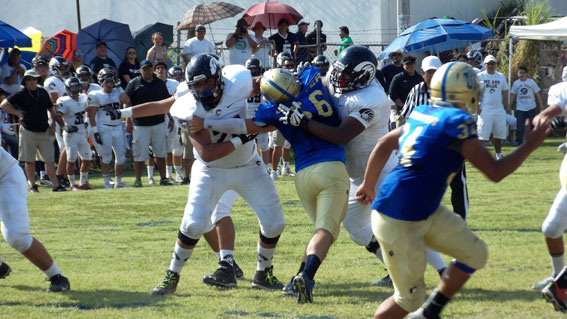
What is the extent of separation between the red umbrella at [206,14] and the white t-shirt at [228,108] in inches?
452

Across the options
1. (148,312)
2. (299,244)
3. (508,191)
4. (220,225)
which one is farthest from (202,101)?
(508,191)

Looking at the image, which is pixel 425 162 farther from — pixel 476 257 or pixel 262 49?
pixel 262 49

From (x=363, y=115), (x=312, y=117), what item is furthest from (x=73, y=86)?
(x=363, y=115)

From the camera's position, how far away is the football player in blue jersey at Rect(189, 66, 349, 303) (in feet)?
18.0

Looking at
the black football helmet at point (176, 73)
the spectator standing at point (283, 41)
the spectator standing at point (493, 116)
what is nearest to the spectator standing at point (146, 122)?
the black football helmet at point (176, 73)

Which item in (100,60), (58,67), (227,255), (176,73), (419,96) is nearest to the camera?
(227,255)

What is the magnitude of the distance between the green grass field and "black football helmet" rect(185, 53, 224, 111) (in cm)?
146

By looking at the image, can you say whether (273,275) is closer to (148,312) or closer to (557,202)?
(148,312)

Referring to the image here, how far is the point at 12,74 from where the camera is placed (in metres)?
14.9

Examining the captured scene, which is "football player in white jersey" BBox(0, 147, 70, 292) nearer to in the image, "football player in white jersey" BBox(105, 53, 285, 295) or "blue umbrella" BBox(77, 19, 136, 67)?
"football player in white jersey" BBox(105, 53, 285, 295)

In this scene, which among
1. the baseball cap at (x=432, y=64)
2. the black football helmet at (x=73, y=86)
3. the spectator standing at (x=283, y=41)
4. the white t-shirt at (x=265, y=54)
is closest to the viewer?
the baseball cap at (x=432, y=64)

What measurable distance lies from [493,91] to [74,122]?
7.55m

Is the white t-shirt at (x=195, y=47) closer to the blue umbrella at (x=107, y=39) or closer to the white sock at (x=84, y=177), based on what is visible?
the blue umbrella at (x=107, y=39)

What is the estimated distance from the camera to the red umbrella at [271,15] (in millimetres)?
17250
